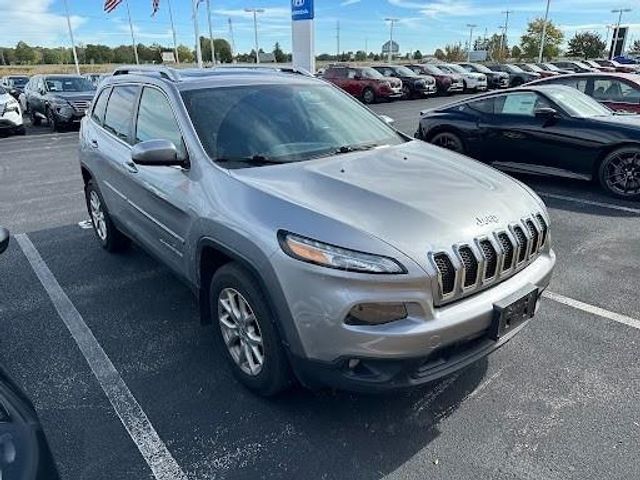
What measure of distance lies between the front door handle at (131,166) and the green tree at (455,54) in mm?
82406

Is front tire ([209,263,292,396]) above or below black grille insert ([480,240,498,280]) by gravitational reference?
below

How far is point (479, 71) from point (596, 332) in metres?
29.3

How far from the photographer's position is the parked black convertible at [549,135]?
6.52m

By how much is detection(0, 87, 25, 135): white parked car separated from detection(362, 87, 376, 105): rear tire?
47.4 feet

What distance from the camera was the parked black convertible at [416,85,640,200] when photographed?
652cm

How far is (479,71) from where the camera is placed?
29719 mm

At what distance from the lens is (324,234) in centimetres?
225

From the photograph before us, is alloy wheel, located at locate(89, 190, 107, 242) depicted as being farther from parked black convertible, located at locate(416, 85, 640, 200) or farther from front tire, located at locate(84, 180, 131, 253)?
parked black convertible, located at locate(416, 85, 640, 200)

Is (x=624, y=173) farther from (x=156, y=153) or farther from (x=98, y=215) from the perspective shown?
(x=98, y=215)

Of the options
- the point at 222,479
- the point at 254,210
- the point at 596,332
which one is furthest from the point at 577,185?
the point at 222,479

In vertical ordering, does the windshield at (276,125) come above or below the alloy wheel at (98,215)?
above

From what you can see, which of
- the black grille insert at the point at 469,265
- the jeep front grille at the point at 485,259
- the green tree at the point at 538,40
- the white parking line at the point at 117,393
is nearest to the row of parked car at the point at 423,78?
the jeep front grille at the point at 485,259

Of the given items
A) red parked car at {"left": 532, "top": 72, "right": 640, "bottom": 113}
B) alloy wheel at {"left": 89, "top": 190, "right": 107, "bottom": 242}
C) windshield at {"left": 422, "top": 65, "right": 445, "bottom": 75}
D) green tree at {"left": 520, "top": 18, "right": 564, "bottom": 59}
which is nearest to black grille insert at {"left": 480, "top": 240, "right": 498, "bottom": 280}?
alloy wheel at {"left": 89, "top": 190, "right": 107, "bottom": 242}

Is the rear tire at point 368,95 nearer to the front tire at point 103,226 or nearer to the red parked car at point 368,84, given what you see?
the red parked car at point 368,84
